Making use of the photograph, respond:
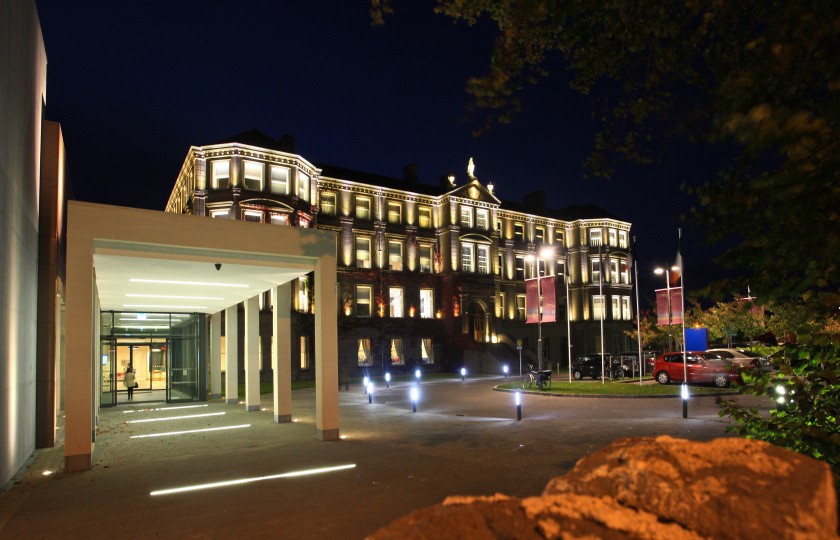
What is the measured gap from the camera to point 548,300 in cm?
2873

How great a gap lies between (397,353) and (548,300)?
18068mm

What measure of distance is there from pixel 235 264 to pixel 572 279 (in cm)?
4855

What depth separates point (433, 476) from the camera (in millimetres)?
9680

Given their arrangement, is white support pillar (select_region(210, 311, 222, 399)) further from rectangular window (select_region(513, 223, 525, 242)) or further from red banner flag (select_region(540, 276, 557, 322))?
rectangular window (select_region(513, 223, 525, 242))

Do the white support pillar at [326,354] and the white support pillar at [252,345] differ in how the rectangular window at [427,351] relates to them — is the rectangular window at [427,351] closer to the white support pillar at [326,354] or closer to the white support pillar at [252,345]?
the white support pillar at [252,345]

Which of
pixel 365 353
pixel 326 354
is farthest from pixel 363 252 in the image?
pixel 326 354

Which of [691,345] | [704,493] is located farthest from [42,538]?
[691,345]

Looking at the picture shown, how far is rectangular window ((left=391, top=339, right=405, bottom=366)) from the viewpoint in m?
43.4

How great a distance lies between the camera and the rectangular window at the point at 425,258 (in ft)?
153

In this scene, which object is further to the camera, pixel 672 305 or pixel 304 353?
pixel 304 353

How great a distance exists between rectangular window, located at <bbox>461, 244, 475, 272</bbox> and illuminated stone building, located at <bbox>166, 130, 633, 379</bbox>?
0.29 feet

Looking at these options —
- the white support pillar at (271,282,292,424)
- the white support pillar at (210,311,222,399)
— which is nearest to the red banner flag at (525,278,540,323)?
the white support pillar at (271,282,292,424)

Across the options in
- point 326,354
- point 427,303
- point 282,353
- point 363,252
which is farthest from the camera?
point 427,303

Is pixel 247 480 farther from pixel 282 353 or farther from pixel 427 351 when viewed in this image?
pixel 427 351
